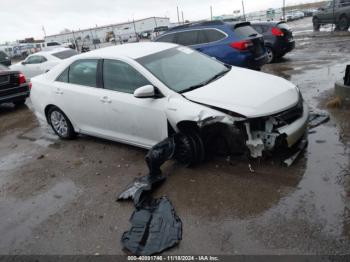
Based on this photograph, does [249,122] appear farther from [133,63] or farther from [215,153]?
[133,63]

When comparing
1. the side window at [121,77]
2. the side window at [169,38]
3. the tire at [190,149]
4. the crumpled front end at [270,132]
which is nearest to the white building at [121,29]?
the side window at [169,38]

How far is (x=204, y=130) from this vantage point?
175 inches

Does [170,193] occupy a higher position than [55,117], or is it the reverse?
[55,117]

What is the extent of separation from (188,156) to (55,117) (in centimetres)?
314

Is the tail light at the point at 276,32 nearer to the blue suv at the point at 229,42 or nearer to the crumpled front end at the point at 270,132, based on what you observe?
the blue suv at the point at 229,42

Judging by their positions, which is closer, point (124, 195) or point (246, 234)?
point (246, 234)

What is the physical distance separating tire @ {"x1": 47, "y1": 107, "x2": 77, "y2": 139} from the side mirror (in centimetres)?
224

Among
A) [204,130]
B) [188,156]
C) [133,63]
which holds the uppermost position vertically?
[133,63]

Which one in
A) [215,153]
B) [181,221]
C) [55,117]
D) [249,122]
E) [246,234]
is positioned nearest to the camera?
[246,234]

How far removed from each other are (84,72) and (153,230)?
3309mm

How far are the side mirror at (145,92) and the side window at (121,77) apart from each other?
274mm

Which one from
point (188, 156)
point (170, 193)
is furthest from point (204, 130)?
point (170, 193)

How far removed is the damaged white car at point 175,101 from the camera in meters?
4.17

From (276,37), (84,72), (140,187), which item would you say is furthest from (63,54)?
(140,187)
